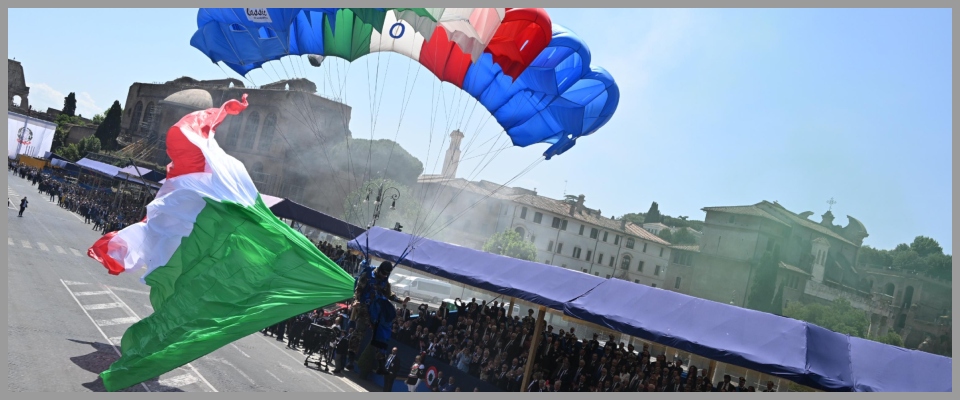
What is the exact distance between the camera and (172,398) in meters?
9.76

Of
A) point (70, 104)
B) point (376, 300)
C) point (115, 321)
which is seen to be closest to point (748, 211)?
point (115, 321)

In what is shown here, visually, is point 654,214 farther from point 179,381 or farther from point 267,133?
point 179,381

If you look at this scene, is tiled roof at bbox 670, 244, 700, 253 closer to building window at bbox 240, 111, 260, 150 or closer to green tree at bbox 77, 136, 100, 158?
building window at bbox 240, 111, 260, 150

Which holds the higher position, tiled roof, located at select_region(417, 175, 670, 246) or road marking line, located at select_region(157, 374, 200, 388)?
tiled roof, located at select_region(417, 175, 670, 246)

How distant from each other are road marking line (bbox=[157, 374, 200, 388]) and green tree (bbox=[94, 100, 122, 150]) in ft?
291

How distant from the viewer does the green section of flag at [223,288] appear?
10430mm

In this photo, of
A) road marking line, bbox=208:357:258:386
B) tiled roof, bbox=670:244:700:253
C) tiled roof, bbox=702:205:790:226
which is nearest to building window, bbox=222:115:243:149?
tiled roof, bbox=670:244:700:253

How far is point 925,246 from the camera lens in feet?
341

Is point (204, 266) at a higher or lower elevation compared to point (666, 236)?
lower

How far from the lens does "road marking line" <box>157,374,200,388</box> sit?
1249 centimetres

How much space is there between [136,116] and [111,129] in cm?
426

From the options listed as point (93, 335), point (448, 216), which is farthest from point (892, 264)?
point (93, 335)

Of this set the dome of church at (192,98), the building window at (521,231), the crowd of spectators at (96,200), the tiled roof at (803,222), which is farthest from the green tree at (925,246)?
the crowd of spectators at (96,200)

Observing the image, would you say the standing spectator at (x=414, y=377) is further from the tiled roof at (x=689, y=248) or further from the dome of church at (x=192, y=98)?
the dome of church at (x=192, y=98)
